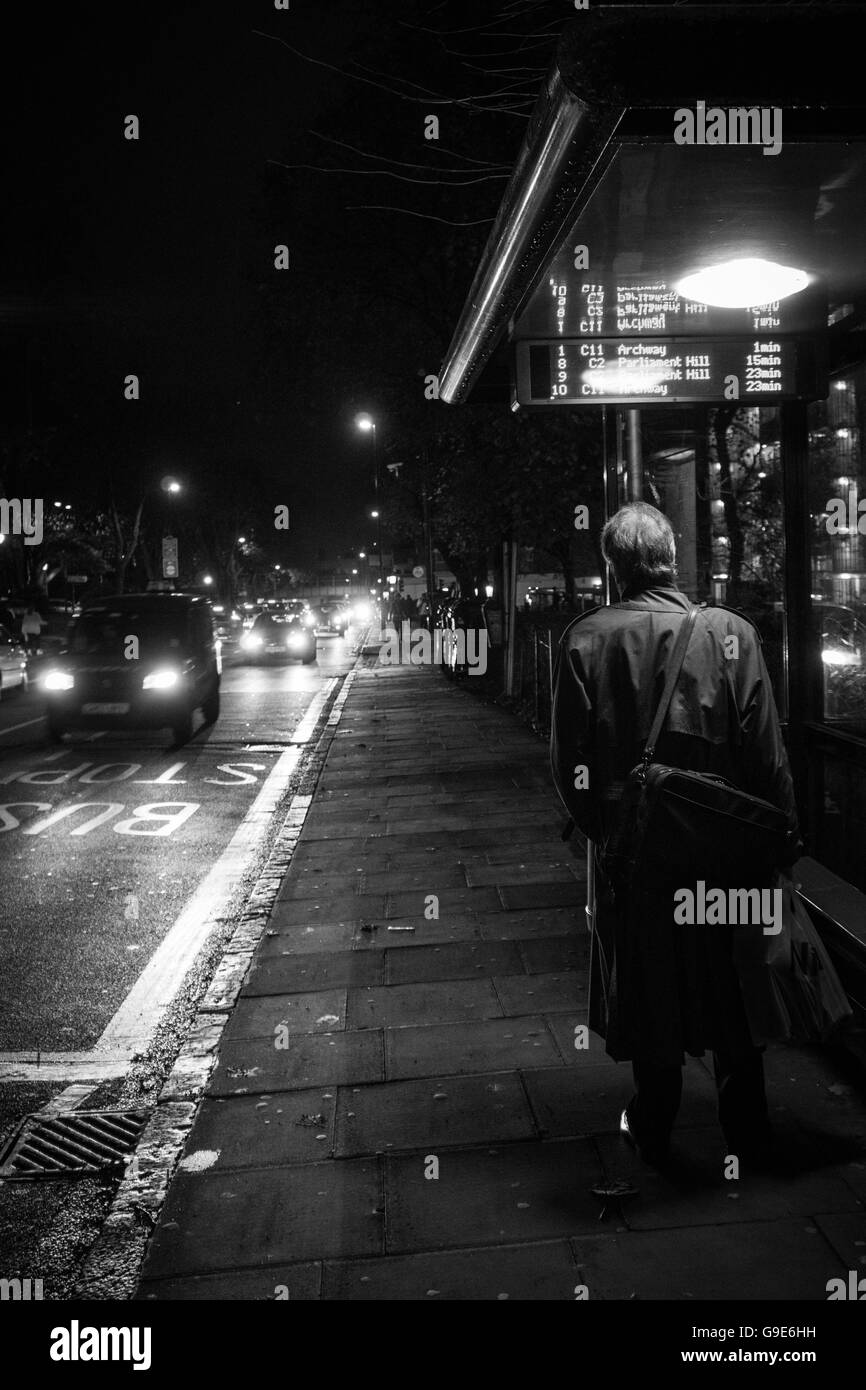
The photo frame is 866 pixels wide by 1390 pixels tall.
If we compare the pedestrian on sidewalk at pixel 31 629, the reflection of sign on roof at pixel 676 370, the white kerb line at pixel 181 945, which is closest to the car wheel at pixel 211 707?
the white kerb line at pixel 181 945

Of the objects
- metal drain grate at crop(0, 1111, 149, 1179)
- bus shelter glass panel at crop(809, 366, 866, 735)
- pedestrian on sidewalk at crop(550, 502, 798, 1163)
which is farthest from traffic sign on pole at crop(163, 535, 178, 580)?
pedestrian on sidewalk at crop(550, 502, 798, 1163)

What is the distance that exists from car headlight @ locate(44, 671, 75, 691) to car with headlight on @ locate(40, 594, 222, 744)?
0.5 inches

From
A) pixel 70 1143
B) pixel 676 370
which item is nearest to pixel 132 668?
pixel 676 370

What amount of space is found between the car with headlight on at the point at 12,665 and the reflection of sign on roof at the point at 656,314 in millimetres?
21404

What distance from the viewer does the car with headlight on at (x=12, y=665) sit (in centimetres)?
2625

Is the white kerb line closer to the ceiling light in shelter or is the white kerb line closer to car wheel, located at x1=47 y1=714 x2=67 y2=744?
the ceiling light in shelter

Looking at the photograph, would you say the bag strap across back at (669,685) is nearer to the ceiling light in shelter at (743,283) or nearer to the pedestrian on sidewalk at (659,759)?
the pedestrian on sidewalk at (659,759)

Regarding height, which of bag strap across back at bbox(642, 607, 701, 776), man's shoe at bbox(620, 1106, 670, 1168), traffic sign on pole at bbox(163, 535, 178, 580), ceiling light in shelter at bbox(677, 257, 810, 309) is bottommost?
man's shoe at bbox(620, 1106, 670, 1168)

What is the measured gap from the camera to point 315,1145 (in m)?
4.12

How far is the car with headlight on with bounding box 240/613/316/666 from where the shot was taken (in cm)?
3547

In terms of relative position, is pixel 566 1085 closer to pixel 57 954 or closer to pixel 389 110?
pixel 57 954

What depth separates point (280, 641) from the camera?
35.6 m
